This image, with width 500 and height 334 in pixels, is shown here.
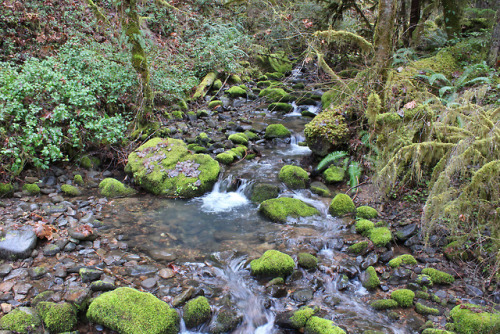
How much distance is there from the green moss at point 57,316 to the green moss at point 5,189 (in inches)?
127

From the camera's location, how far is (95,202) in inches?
258

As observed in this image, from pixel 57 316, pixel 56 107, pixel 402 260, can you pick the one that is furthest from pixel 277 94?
pixel 57 316

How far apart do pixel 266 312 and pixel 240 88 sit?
11.3 m

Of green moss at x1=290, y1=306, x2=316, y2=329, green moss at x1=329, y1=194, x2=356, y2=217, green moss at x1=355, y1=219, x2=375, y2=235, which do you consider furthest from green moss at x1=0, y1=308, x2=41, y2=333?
green moss at x1=329, y1=194, x2=356, y2=217

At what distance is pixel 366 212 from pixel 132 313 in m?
4.37

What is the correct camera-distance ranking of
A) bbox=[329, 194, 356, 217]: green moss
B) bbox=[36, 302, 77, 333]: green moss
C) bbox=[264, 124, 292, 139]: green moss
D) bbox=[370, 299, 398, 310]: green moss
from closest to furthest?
bbox=[36, 302, 77, 333]: green moss < bbox=[370, 299, 398, 310]: green moss < bbox=[329, 194, 356, 217]: green moss < bbox=[264, 124, 292, 139]: green moss

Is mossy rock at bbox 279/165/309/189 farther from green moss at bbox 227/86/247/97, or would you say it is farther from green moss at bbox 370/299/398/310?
green moss at bbox 227/86/247/97

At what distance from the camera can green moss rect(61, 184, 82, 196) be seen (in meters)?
6.57

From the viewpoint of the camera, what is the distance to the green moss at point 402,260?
15.9 ft

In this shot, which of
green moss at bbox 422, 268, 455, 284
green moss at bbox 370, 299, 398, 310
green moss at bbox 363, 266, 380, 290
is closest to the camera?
green moss at bbox 370, 299, 398, 310

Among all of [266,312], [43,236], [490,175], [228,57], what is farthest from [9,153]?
[228,57]

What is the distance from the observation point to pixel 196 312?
3.97 m

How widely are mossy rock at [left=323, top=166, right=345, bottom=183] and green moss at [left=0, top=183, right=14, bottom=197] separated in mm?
6560

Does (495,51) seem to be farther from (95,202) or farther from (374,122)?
(95,202)
